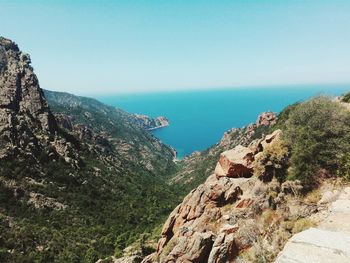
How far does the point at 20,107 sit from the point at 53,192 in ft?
159

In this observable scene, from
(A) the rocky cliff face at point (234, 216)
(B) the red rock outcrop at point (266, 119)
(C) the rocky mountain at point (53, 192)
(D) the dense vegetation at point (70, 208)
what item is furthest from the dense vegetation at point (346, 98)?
(B) the red rock outcrop at point (266, 119)

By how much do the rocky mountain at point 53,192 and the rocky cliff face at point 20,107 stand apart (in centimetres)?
31

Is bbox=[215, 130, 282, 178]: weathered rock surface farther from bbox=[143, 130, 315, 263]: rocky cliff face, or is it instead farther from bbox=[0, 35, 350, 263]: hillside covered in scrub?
bbox=[0, 35, 350, 263]: hillside covered in scrub

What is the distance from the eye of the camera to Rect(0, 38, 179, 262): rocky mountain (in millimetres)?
81562

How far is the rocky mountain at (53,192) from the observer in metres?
81.6

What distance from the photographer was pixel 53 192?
108875mm

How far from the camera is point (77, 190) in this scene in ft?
390

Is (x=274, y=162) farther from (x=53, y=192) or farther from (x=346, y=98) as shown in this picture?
(x=53, y=192)

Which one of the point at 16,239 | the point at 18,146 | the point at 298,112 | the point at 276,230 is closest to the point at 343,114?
the point at 298,112

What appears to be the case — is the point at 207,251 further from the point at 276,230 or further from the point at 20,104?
the point at 20,104

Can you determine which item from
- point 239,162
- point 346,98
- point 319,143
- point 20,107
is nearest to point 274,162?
point 319,143

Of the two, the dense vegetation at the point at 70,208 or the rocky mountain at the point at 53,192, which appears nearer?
the dense vegetation at the point at 70,208

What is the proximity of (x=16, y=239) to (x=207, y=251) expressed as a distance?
68.4m

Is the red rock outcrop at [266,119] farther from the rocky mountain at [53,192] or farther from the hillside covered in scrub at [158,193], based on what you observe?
the rocky mountain at [53,192]
